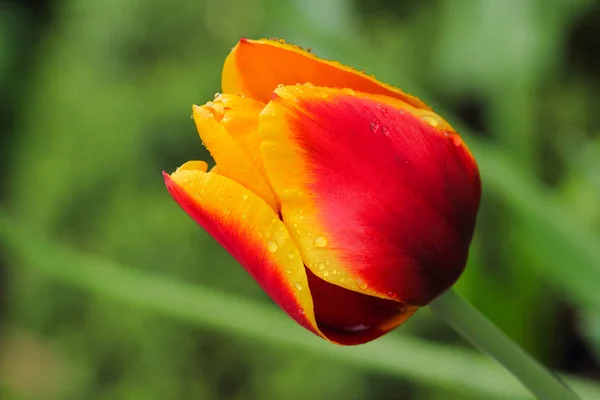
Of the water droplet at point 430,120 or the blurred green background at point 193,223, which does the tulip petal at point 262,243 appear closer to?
the water droplet at point 430,120

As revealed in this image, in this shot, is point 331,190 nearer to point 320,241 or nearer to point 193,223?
point 320,241

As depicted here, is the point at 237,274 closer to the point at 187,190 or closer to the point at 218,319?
the point at 218,319

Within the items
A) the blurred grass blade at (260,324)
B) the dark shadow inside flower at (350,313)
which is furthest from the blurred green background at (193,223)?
the dark shadow inside flower at (350,313)

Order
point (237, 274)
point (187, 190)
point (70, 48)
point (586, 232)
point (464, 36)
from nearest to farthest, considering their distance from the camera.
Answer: point (187, 190) < point (586, 232) < point (464, 36) < point (237, 274) < point (70, 48)

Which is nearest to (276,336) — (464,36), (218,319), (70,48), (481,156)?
(218,319)

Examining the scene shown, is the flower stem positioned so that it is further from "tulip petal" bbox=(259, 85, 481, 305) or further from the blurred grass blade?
the blurred grass blade

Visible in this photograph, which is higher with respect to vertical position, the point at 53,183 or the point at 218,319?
the point at 218,319

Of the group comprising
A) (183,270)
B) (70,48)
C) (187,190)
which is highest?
(187,190)
